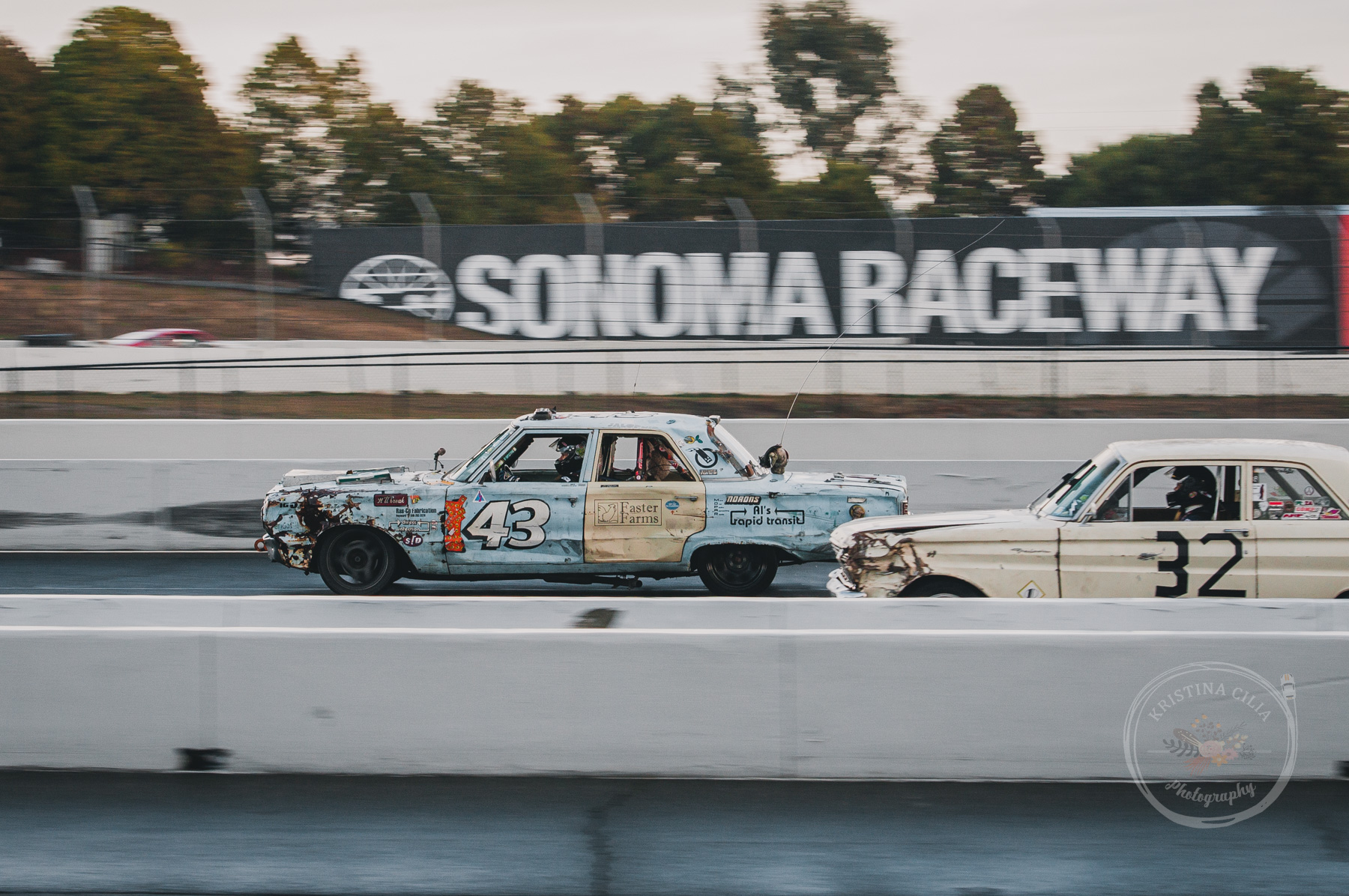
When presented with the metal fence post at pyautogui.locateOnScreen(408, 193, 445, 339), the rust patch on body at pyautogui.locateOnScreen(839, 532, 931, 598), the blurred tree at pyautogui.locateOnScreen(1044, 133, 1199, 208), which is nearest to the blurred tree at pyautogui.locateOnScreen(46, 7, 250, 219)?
the metal fence post at pyautogui.locateOnScreen(408, 193, 445, 339)

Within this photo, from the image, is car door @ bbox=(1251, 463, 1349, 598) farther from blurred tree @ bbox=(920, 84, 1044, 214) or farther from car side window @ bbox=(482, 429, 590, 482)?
blurred tree @ bbox=(920, 84, 1044, 214)

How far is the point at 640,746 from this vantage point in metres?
5.23

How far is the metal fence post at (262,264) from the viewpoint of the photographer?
61.9 ft

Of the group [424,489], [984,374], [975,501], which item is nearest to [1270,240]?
[984,374]

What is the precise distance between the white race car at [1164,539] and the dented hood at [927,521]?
0.03 meters

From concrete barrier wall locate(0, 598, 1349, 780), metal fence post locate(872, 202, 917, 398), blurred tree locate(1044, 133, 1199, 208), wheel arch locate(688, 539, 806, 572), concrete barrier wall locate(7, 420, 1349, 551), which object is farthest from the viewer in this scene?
blurred tree locate(1044, 133, 1199, 208)

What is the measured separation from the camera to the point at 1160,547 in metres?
7.16

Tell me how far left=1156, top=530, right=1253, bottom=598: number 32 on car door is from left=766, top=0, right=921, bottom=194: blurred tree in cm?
3317

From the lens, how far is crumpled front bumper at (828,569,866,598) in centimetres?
782

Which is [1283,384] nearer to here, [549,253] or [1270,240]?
[1270,240]

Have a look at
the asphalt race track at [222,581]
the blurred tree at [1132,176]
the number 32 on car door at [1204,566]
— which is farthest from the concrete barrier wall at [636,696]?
the blurred tree at [1132,176]

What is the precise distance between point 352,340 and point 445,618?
1442 centimetres

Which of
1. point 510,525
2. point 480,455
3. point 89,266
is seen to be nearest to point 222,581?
point 480,455

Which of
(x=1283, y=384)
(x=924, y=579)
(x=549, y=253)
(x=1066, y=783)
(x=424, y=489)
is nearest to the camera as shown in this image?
(x=1066, y=783)
